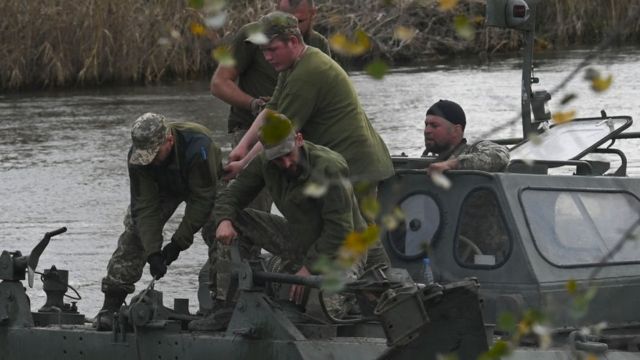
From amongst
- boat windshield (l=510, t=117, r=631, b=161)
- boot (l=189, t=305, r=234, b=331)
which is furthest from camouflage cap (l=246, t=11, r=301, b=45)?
boat windshield (l=510, t=117, r=631, b=161)

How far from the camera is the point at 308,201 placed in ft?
27.8

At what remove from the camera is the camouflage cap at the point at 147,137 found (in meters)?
9.05

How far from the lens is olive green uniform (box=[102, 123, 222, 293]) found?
9.25 meters

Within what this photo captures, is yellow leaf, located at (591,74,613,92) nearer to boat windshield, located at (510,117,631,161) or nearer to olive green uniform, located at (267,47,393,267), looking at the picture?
olive green uniform, located at (267,47,393,267)

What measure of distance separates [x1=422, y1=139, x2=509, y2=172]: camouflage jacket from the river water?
16.2 feet

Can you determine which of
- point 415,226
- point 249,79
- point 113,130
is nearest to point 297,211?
point 415,226

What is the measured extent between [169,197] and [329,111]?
1.19m

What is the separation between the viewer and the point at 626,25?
4496 mm

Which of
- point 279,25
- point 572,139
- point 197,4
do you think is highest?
point 197,4

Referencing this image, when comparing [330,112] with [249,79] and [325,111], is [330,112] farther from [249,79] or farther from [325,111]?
[249,79]

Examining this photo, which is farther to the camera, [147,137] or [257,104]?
[257,104]

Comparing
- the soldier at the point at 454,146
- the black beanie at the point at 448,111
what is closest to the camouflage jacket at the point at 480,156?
the soldier at the point at 454,146

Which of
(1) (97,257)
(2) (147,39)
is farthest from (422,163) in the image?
(2) (147,39)

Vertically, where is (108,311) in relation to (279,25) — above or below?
below
